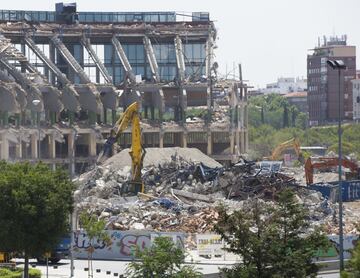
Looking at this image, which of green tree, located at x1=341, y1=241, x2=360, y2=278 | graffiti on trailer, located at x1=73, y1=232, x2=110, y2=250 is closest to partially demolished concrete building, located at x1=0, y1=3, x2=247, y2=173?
graffiti on trailer, located at x1=73, y1=232, x2=110, y2=250

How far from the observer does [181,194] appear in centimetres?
9919

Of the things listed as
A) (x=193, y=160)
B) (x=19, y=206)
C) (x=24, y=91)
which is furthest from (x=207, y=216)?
(x=24, y=91)

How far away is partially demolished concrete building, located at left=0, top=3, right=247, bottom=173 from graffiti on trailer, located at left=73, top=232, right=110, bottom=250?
50.9m

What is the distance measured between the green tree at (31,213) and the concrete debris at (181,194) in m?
18.2

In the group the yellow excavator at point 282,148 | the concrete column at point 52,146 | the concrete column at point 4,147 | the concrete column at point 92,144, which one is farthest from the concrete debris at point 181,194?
the yellow excavator at point 282,148

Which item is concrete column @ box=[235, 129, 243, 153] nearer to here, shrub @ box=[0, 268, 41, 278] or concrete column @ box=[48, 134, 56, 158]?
concrete column @ box=[48, 134, 56, 158]

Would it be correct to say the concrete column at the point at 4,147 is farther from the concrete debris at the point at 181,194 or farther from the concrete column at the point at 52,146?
the concrete debris at the point at 181,194

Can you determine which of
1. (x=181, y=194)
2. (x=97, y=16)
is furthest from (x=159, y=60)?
(x=181, y=194)

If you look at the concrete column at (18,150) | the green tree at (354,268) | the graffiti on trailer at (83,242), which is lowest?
the graffiti on trailer at (83,242)

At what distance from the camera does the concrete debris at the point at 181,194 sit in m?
86.9

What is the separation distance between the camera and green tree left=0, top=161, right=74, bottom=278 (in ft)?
211

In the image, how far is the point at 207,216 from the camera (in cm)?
8675

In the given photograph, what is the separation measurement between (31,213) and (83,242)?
1360 cm

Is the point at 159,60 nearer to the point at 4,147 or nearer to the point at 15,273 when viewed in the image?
the point at 4,147
